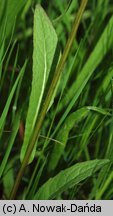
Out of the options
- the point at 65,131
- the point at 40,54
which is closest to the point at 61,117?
the point at 65,131

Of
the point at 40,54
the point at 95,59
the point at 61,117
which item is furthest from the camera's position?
the point at 95,59

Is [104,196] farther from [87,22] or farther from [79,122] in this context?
[87,22]

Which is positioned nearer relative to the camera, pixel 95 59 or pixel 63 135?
pixel 63 135

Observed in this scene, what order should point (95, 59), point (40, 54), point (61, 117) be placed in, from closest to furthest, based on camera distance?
point (40, 54) → point (61, 117) → point (95, 59)

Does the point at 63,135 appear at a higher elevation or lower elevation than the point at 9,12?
lower

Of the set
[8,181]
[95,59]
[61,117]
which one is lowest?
[8,181]

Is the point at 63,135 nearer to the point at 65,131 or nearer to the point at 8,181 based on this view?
the point at 65,131

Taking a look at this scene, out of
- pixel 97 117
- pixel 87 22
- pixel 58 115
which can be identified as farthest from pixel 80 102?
pixel 87 22

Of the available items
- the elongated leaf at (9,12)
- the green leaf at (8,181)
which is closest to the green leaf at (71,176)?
the green leaf at (8,181)

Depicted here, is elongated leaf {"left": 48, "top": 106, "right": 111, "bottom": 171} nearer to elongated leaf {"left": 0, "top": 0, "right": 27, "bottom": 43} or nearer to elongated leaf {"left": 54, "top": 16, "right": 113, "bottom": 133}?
elongated leaf {"left": 54, "top": 16, "right": 113, "bottom": 133}
